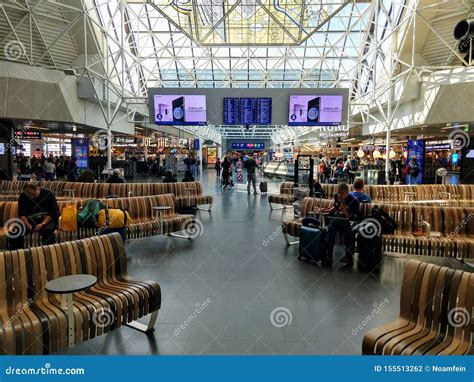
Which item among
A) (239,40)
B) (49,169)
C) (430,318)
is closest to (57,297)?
(430,318)

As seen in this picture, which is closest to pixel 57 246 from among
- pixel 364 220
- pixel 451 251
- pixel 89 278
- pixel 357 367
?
pixel 89 278

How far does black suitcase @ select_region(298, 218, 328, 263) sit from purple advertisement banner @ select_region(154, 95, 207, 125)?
38.1 ft

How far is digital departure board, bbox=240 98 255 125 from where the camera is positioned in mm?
17047

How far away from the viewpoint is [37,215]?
6.11 meters

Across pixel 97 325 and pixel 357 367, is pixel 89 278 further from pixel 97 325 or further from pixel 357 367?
pixel 357 367

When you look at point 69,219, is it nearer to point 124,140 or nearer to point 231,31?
point 231,31

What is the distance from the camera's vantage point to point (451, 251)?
6016mm

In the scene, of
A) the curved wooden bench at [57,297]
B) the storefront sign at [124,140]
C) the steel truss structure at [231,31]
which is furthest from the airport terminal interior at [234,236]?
the storefront sign at [124,140]

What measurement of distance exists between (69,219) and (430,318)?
6125mm

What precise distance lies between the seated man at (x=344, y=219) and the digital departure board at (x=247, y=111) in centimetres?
1075

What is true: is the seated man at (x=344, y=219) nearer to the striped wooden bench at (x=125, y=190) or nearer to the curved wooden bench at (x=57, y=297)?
the curved wooden bench at (x=57, y=297)

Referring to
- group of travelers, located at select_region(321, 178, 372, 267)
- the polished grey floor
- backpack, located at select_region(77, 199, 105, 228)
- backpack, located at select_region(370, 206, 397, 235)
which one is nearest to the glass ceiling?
group of travelers, located at select_region(321, 178, 372, 267)

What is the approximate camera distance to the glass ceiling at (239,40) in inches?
695

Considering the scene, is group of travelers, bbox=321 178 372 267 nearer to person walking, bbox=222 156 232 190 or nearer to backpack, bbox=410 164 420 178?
person walking, bbox=222 156 232 190
